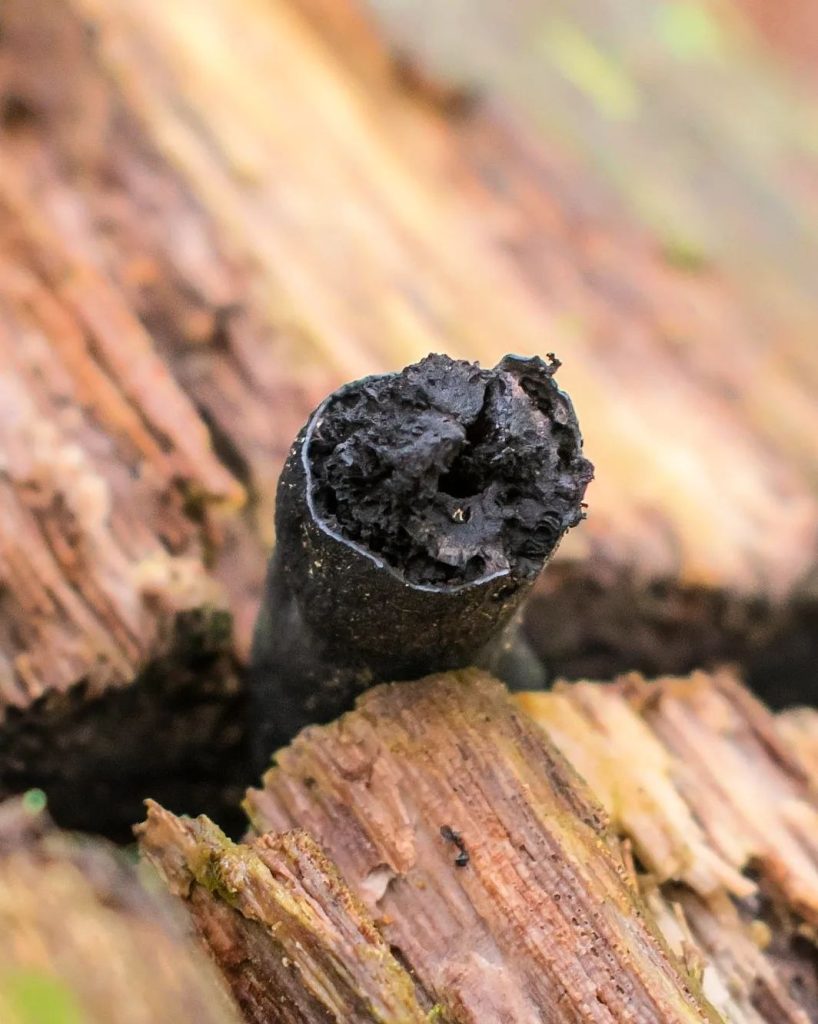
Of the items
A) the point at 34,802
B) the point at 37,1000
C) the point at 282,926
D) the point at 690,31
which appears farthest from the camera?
the point at 690,31

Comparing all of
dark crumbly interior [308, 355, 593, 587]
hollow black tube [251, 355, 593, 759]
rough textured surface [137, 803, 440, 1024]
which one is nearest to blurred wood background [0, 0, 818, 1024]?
rough textured surface [137, 803, 440, 1024]

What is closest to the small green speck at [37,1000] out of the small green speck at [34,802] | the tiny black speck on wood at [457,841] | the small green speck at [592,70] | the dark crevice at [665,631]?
the small green speck at [34,802]

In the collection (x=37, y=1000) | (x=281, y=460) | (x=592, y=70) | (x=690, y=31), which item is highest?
(x=690, y=31)

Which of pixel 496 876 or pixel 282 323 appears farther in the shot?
pixel 282 323

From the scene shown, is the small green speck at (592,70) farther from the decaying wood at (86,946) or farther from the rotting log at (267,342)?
the decaying wood at (86,946)

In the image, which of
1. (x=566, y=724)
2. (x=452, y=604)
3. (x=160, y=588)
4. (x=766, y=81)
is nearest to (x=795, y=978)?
(x=566, y=724)

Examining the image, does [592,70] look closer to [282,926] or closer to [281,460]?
[281,460]

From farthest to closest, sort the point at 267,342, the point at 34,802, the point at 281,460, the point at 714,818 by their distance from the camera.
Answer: the point at 267,342 → the point at 281,460 → the point at 714,818 → the point at 34,802

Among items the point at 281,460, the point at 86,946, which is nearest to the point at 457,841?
the point at 86,946
